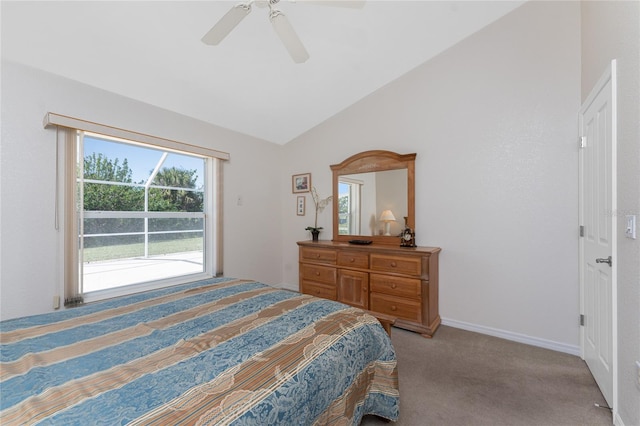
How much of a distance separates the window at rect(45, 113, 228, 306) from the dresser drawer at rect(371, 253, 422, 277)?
6.46ft

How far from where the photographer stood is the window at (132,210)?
231 cm

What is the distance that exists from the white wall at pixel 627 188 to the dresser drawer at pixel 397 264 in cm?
139

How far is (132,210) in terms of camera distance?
110 inches

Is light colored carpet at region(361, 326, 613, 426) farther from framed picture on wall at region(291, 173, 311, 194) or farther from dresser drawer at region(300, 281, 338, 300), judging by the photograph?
framed picture on wall at region(291, 173, 311, 194)

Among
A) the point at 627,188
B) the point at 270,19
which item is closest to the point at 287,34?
the point at 270,19

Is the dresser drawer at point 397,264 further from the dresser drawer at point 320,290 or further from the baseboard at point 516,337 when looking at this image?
the baseboard at point 516,337

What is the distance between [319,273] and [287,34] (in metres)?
2.60

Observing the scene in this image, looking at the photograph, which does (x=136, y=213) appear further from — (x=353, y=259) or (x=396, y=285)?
(x=396, y=285)

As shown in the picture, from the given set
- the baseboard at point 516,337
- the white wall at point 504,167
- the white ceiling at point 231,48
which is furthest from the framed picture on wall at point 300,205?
the baseboard at point 516,337

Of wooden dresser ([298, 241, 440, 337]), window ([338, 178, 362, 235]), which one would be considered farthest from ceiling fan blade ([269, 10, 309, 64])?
wooden dresser ([298, 241, 440, 337])

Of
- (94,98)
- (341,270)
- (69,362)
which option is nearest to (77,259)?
(94,98)

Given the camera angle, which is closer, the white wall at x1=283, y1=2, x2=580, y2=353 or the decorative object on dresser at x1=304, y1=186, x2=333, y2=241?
the white wall at x1=283, y1=2, x2=580, y2=353

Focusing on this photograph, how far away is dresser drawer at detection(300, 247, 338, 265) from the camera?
132 inches

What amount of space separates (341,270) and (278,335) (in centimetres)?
204
